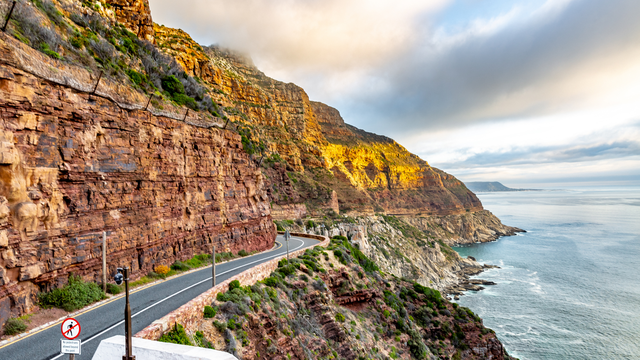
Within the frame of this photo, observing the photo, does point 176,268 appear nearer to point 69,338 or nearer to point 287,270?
point 287,270

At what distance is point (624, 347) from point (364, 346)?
1491 inches

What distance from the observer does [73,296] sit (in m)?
12.5

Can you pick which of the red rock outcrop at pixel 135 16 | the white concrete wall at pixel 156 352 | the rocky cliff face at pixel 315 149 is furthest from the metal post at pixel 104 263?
the rocky cliff face at pixel 315 149

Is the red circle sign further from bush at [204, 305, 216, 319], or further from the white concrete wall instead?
bush at [204, 305, 216, 319]

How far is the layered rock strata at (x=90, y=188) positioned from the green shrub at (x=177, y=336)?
196 inches

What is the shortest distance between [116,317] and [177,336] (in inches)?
111

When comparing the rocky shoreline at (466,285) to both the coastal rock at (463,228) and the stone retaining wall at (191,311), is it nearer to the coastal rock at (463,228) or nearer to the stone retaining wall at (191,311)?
the coastal rock at (463,228)

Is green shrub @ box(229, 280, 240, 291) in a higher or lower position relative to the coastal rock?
higher

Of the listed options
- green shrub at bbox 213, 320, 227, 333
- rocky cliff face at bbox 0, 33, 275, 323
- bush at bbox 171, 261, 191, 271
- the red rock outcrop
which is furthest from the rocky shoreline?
the red rock outcrop

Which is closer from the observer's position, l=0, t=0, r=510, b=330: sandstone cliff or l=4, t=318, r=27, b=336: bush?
l=4, t=318, r=27, b=336: bush

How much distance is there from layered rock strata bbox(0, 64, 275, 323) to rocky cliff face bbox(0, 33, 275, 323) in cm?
4

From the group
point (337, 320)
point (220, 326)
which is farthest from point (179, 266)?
point (337, 320)

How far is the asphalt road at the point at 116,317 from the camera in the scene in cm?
923

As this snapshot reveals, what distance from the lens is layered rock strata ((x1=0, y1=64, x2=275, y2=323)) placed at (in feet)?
35.6
